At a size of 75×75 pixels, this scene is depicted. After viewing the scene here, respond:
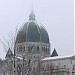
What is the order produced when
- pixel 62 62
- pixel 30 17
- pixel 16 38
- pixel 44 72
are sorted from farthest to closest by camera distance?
pixel 30 17 < pixel 62 62 < pixel 44 72 < pixel 16 38

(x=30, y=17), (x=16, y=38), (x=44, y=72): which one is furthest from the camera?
(x=30, y=17)

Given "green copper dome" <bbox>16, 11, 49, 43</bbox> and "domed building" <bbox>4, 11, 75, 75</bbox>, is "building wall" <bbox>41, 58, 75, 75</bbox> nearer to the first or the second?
"domed building" <bbox>4, 11, 75, 75</bbox>

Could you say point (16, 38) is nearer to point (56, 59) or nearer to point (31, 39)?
point (56, 59)

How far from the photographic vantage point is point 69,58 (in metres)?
60.4

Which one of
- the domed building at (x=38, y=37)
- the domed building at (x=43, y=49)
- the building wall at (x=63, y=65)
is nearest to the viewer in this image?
the building wall at (x=63, y=65)

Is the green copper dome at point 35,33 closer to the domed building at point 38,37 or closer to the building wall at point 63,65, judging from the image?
the domed building at point 38,37

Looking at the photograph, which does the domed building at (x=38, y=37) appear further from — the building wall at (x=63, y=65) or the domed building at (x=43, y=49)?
the building wall at (x=63, y=65)

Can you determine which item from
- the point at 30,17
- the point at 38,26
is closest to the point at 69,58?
the point at 38,26

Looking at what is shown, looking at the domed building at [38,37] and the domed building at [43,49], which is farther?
the domed building at [38,37]

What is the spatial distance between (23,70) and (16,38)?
82.4 inches

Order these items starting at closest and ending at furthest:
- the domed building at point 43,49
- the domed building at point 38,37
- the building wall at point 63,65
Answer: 1. the building wall at point 63,65
2. the domed building at point 43,49
3. the domed building at point 38,37

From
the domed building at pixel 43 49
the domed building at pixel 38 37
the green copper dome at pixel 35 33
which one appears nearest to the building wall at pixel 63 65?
the domed building at pixel 43 49

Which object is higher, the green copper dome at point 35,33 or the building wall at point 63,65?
the green copper dome at point 35,33

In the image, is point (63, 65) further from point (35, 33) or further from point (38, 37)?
point (35, 33)
